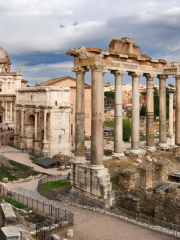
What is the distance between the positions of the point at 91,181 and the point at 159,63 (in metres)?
10.8

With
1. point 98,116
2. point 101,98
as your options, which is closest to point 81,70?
point 101,98

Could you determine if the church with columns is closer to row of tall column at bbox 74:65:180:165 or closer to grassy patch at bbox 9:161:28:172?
grassy patch at bbox 9:161:28:172

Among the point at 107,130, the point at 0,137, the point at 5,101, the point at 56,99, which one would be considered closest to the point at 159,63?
the point at 56,99

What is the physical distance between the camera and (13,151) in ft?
132

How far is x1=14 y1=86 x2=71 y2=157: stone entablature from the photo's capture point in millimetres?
37406

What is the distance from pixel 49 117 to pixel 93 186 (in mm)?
22182

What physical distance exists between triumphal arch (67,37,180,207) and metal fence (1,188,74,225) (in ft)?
6.21

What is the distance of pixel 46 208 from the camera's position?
1614 centimetres

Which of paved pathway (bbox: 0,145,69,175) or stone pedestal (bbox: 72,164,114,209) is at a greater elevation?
stone pedestal (bbox: 72,164,114,209)

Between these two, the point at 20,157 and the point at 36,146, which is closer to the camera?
the point at 20,157

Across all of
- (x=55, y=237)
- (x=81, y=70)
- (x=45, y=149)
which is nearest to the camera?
(x=55, y=237)

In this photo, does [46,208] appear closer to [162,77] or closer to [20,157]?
[162,77]

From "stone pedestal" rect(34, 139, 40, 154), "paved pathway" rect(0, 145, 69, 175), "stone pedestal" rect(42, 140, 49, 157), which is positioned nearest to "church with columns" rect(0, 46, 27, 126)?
"paved pathway" rect(0, 145, 69, 175)

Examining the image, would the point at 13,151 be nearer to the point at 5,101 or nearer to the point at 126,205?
the point at 5,101
